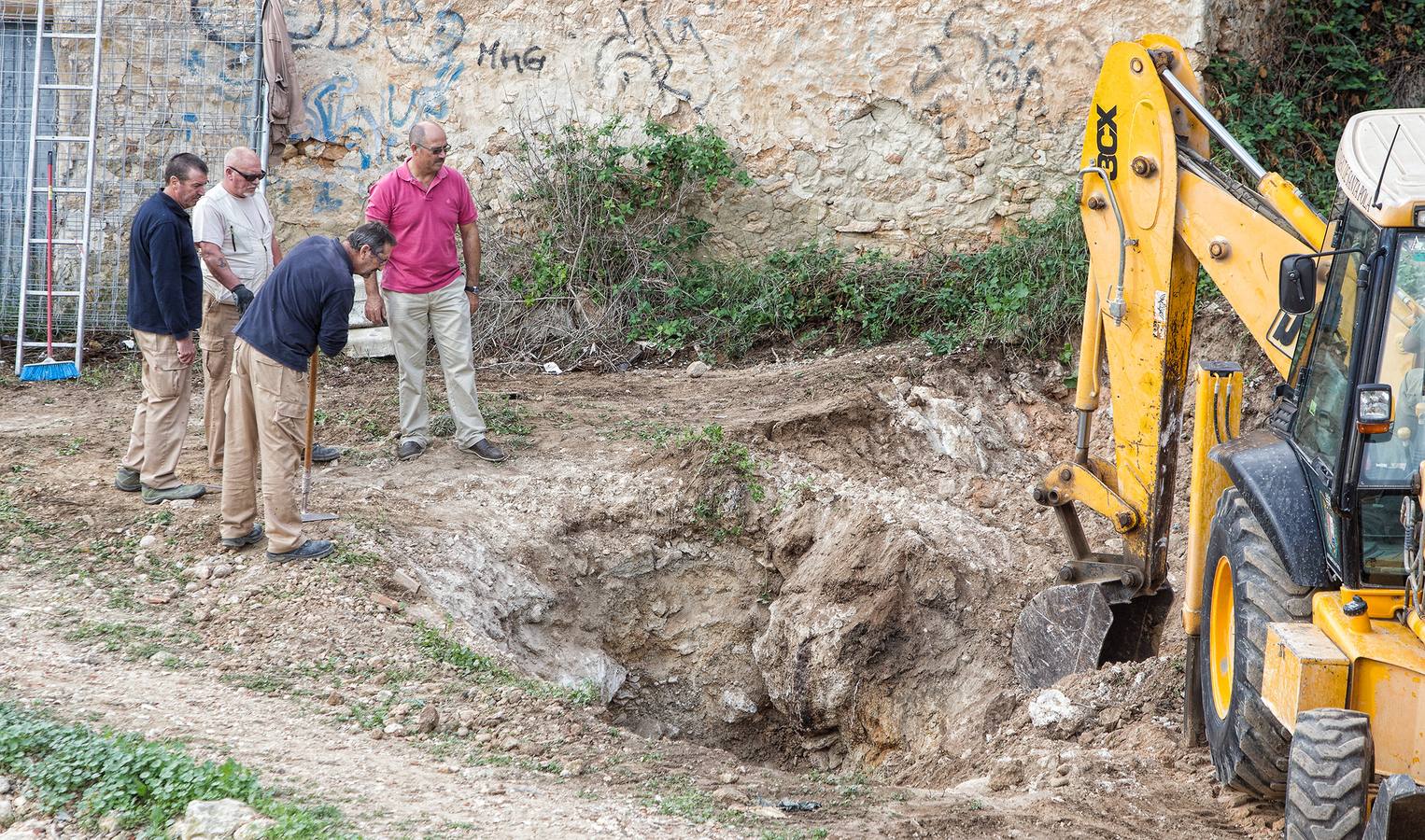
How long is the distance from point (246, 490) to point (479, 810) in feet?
9.53

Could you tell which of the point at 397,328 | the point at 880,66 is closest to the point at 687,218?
the point at 880,66

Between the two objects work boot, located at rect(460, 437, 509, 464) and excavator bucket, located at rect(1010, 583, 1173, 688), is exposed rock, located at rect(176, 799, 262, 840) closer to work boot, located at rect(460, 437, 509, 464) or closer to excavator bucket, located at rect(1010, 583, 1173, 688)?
excavator bucket, located at rect(1010, 583, 1173, 688)

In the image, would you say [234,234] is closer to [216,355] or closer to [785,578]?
[216,355]

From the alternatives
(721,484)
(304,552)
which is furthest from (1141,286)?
(304,552)

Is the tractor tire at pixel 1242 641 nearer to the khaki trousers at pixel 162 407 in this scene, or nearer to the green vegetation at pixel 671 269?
the green vegetation at pixel 671 269

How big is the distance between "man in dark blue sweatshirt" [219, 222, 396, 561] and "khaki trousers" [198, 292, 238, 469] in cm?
94

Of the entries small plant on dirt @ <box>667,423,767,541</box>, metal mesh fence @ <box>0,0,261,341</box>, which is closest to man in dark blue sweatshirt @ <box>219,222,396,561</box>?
small plant on dirt @ <box>667,423,767,541</box>

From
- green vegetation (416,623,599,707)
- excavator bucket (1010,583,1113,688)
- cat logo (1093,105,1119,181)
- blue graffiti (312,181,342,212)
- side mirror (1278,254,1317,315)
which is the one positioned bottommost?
green vegetation (416,623,599,707)

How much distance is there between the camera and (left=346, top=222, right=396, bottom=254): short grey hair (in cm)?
619

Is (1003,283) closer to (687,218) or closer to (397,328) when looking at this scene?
(687,218)

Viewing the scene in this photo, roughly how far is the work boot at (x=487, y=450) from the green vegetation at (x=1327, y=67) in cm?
652

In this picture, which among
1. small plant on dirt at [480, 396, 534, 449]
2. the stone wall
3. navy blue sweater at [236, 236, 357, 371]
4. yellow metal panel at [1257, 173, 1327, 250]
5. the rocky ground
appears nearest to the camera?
the rocky ground

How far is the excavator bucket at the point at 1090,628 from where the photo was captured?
19.6 feet

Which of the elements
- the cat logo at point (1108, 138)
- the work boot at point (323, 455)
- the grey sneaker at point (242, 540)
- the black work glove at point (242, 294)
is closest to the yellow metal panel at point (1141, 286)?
the cat logo at point (1108, 138)
